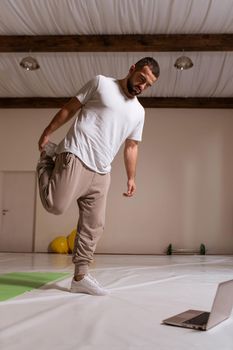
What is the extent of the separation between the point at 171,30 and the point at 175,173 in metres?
3.02

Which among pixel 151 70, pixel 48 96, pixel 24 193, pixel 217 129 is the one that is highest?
pixel 48 96

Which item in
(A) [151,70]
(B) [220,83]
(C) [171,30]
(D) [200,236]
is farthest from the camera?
(D) [200,236]

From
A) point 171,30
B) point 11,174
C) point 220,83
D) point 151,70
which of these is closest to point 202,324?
point 151,70

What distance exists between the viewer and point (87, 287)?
202 cm

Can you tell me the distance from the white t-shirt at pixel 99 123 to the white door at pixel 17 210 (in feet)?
18.1

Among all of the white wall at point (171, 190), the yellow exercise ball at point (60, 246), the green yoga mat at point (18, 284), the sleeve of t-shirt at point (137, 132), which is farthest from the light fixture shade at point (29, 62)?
the sleeve of t-shirt at point (137, 132)

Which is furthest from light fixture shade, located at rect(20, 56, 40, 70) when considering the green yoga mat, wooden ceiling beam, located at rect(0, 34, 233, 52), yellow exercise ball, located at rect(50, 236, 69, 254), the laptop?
the laptop

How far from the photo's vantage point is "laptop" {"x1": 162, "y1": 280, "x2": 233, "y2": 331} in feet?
4.37

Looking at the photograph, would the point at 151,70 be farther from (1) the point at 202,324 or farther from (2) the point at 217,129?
(2) the point at 217,129

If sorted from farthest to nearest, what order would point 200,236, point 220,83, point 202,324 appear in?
1. point 200,236
2. point 220,83
3. point 202,324

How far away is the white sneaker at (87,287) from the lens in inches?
79.2

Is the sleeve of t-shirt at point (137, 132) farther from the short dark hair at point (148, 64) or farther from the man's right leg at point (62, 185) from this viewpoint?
the man's right leg at point (62, 185)

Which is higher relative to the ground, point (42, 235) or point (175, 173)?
point (175, 173)

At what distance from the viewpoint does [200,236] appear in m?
7.00
